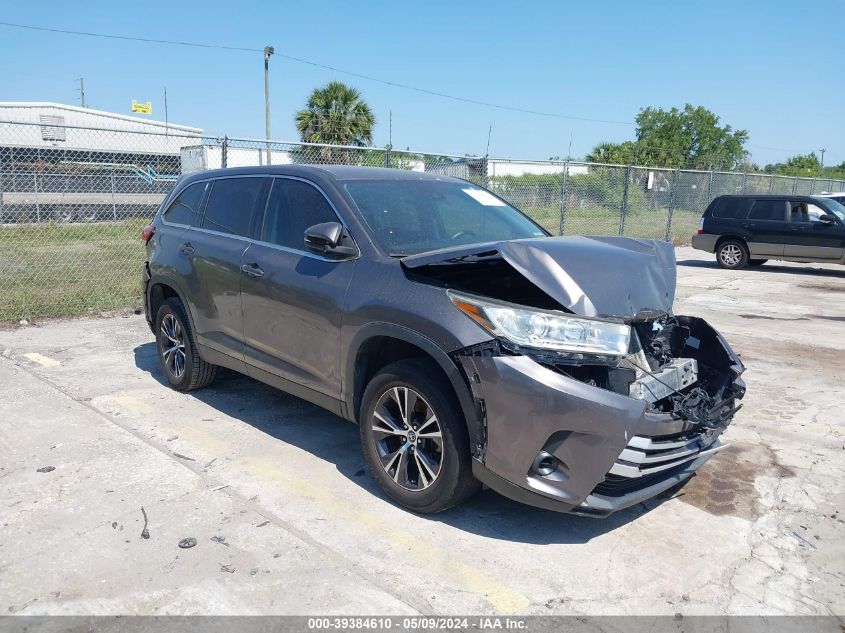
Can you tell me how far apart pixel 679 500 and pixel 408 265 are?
2.06m

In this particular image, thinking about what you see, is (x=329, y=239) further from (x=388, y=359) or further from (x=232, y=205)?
(x=232, y=205)

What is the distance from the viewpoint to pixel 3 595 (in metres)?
2.96

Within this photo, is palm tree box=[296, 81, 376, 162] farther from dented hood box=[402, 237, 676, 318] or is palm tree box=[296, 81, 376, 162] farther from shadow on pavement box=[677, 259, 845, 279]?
dented hood box=[402, 237, 676, 318]

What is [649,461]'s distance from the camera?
3.23 m

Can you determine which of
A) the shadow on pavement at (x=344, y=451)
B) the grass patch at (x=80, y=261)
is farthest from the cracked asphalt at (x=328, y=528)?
the grass patch at (x=80, y=261)

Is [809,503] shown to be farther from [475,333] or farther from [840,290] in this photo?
[840,290]

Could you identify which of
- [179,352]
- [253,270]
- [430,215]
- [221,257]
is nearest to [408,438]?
[430,215]

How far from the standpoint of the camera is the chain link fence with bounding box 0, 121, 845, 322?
388 inches

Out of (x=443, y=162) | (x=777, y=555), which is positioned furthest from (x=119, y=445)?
(x=443, y=162)

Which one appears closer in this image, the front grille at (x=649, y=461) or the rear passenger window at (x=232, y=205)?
the front grille at (x=649, y=461)

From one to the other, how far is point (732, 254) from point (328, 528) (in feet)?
46.9

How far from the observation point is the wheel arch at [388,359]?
10.8 ft

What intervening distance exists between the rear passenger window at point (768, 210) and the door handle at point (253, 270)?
13614 mm

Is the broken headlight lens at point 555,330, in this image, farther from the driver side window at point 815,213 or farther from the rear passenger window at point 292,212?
the driver side window at point 815,213
